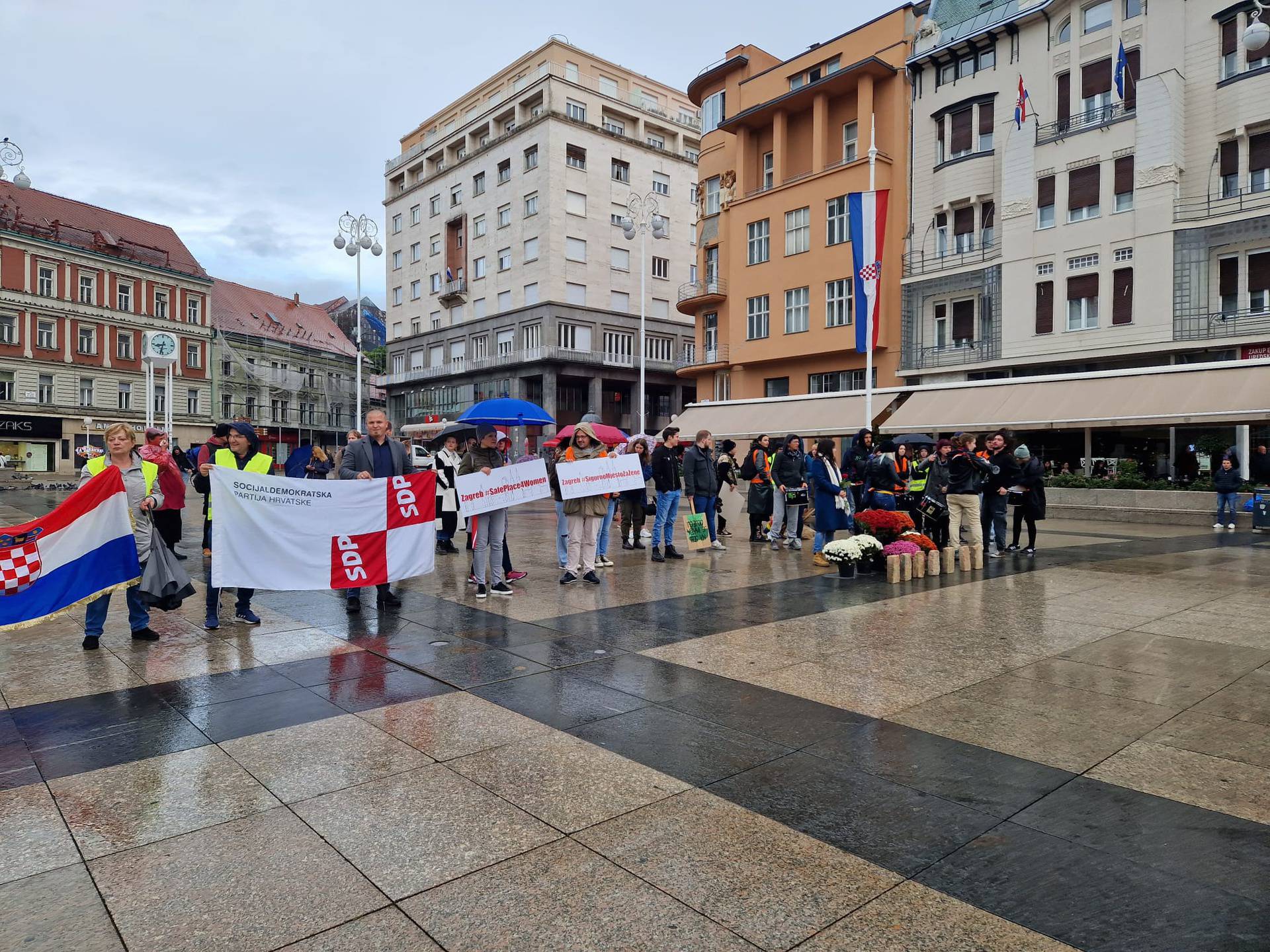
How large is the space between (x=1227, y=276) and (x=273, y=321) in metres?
69.4

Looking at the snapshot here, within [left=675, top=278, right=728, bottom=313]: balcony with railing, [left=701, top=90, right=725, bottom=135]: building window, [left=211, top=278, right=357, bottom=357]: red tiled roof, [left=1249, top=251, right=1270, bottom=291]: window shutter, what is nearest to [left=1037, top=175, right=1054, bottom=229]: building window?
[left=1249, top=251, right=1270, bottom=291]: window shutter

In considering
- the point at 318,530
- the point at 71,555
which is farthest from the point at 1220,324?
the point at 71,555

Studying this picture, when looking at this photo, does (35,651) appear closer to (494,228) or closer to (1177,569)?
(1177,569)

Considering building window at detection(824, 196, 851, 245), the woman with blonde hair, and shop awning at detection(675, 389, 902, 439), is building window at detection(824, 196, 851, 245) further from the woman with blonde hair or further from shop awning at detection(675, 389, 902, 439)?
the woman with blonde hair

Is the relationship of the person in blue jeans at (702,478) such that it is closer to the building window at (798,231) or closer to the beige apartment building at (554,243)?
the building window at (798,231)

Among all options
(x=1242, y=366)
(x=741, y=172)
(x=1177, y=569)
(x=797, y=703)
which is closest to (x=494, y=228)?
(x=741, y=172)

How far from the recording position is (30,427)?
5034 centimetres

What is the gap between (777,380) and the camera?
3772 cm

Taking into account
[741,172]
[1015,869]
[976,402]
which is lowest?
[1015,869]

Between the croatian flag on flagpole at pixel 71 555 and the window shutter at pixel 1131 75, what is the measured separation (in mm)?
31259

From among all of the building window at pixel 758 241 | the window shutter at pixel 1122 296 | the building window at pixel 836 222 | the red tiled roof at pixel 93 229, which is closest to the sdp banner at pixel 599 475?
the window shutter at pixel 1122 296

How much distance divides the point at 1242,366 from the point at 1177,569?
1321cm

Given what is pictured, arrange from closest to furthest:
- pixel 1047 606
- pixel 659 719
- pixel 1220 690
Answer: pixel 659 719
pixel 1220 690
pixel 1047 606

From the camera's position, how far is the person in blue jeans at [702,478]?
1271 centimetres
